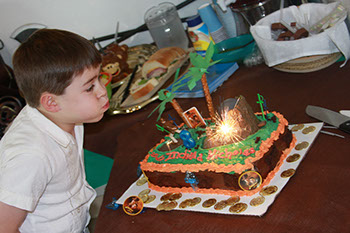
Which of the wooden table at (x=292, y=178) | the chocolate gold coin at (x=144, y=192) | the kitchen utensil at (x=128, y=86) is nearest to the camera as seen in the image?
the wooden table at (x=292, y=178)

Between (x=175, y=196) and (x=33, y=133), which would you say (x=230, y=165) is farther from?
(x=33, y=133)

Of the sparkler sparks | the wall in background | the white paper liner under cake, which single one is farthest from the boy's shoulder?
the wall in background

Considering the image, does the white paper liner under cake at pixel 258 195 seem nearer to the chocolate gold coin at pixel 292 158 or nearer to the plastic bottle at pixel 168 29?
the chocolate gold coin at pixel 292 158

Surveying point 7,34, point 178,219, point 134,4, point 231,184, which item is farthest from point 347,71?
point 7,34

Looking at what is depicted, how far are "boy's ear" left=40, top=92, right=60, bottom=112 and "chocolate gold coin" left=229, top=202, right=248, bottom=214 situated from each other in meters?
0.61

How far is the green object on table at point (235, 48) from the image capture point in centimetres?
162

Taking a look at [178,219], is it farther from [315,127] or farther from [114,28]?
[114,28]

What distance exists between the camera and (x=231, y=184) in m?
1.00

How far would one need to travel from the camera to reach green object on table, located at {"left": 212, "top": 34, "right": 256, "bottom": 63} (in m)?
1.62

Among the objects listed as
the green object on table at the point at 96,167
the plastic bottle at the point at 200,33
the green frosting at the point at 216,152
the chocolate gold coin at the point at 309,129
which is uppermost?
the plastic bottle at the point at 200,33

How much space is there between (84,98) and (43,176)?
0.25 meters

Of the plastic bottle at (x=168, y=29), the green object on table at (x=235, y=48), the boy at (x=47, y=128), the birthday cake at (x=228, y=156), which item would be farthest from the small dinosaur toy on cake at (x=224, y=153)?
the plastic bottle at (x=168, y=29)

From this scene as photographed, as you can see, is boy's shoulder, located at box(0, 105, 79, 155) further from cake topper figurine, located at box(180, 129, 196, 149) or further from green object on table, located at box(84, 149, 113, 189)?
green object on table, located at box(84, 149, 113, 189)

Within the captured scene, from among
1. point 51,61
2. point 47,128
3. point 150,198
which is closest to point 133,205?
point 150,198
